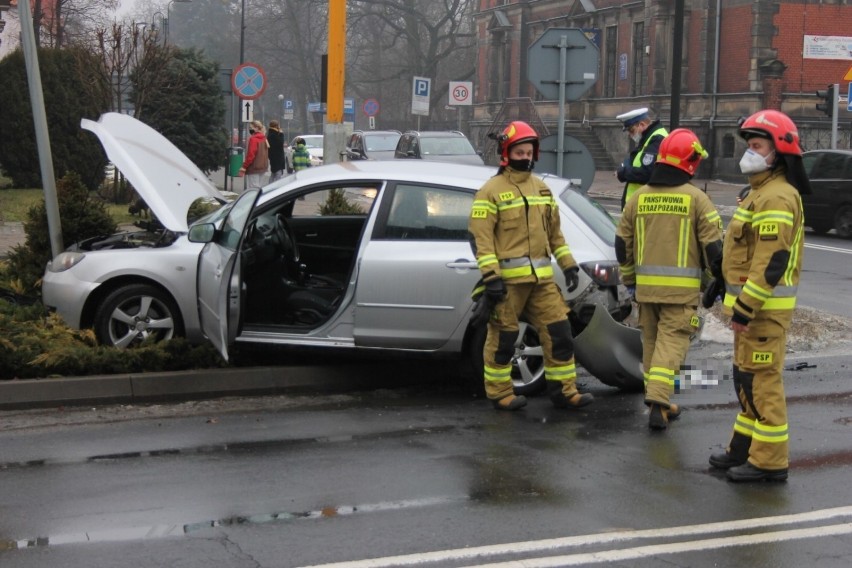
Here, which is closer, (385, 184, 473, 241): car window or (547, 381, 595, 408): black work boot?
(547, 381, 595, 408): black work boot

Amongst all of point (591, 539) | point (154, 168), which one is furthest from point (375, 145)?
point (591, 539)

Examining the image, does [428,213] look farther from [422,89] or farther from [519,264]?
[422,89]

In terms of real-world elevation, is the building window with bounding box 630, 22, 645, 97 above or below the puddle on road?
above

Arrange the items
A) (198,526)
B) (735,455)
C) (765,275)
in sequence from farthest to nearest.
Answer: (735,455) < (765,275) < (198,526)

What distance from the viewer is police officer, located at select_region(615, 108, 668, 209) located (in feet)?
30.2

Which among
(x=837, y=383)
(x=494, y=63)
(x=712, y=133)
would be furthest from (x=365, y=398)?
(x=494, y=63)

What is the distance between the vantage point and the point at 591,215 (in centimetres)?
819

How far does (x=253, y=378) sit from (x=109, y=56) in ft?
51.3

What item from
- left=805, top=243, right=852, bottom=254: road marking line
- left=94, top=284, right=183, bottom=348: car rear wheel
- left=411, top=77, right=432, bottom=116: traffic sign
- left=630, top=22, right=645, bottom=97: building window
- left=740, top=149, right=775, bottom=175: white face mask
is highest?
left=630, top=22, right=645, bottom=97: building window

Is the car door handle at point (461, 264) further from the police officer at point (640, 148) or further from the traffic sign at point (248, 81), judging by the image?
the traffic sign at point (248, 81)

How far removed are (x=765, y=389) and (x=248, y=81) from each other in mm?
19934

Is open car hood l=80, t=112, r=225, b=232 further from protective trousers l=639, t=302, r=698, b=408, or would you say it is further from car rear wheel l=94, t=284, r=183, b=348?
protective trousers l=639, t=302, r=698, b=408

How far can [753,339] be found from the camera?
231 inches

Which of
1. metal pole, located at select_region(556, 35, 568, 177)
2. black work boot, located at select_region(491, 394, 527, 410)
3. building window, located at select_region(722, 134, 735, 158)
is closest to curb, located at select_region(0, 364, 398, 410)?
black work boot, located at select_region(491, 394, 527, 410)
